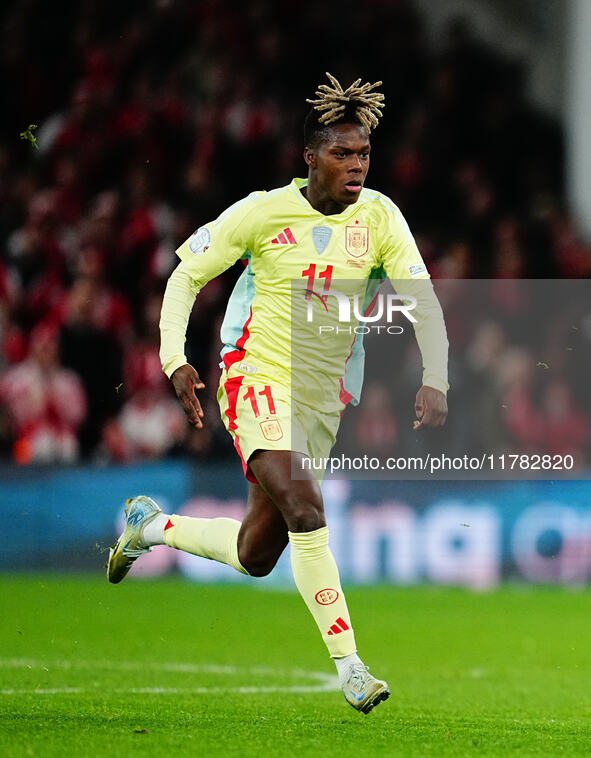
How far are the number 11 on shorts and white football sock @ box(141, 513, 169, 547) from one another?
98 cm

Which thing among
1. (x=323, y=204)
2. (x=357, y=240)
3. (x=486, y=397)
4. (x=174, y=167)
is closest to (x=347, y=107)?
(x=323, y=204)

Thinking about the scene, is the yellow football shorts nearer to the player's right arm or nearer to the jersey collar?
the player's right arm

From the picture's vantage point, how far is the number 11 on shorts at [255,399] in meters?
5.55

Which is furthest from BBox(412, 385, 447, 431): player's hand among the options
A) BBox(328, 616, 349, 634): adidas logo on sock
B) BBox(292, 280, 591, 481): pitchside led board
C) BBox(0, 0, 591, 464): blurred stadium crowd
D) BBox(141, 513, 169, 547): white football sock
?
BBox(0, 0, 591, 464): blurred stadium crowd

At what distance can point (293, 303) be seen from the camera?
18.9 ft

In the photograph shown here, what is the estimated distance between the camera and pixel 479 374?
11148 mm

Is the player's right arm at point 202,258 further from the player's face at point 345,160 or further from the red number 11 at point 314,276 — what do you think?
the player's face at point 345,160

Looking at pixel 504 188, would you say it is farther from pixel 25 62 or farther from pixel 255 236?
pixel 255 236

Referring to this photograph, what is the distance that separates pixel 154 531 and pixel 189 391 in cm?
116

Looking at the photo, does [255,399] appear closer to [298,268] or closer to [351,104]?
[298,268]

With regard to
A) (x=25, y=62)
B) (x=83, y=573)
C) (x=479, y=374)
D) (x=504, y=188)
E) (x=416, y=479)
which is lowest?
(x=83, y=573)

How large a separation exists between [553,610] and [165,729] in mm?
5335

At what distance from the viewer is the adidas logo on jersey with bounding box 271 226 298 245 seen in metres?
5.73

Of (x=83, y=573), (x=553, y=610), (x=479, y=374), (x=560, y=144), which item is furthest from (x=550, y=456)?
(x=560, y=144)
